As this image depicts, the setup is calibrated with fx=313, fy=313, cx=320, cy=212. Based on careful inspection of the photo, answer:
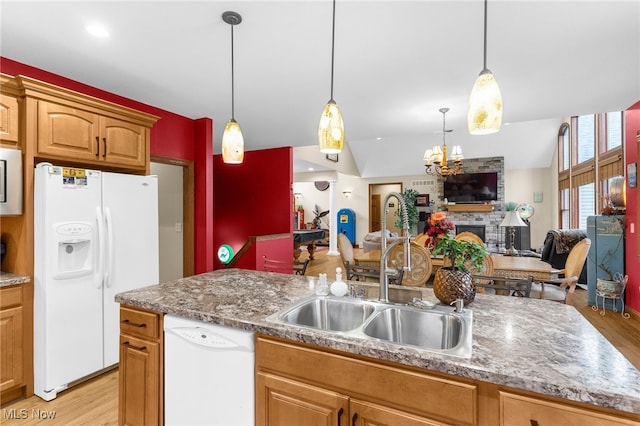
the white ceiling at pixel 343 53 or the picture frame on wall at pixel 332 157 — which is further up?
the picture frame on wall at pixel 332 157

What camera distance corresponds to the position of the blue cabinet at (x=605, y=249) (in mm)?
3945

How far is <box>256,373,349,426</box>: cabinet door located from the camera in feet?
3.82

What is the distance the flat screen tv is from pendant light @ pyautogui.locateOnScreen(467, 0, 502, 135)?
8.68 meters

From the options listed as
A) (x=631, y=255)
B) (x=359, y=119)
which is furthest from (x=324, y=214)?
(x=631, y=255)

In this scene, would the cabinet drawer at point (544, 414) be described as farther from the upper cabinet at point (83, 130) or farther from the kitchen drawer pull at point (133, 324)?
the upper cabinet at point (83, 130)

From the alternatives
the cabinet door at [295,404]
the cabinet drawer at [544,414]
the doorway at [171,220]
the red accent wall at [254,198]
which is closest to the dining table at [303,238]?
the red accent wall at [254,198]

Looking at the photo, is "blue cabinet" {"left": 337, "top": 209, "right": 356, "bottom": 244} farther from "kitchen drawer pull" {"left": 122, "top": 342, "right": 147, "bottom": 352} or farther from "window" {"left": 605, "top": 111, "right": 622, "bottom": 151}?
"kitchen drawer pull" {"left": 122, "top": 342, "right": 147, "bottom": 352}

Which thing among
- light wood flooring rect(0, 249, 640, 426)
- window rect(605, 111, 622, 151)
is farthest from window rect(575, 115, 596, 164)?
light wood flooring rect(0, 249, 640, 426)

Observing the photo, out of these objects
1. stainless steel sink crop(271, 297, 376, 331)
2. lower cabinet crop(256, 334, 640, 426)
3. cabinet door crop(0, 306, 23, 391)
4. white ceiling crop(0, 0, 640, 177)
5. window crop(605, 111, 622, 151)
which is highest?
window crop(605, 111, 622, 151)

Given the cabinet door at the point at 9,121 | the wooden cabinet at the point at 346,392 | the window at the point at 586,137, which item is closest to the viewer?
the wooden cabinet at the point at 346,392

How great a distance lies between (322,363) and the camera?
119 cm

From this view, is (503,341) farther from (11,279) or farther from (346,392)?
(11,279)

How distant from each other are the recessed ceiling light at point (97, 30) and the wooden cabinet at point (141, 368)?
5.70 ft

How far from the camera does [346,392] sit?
1.15m
